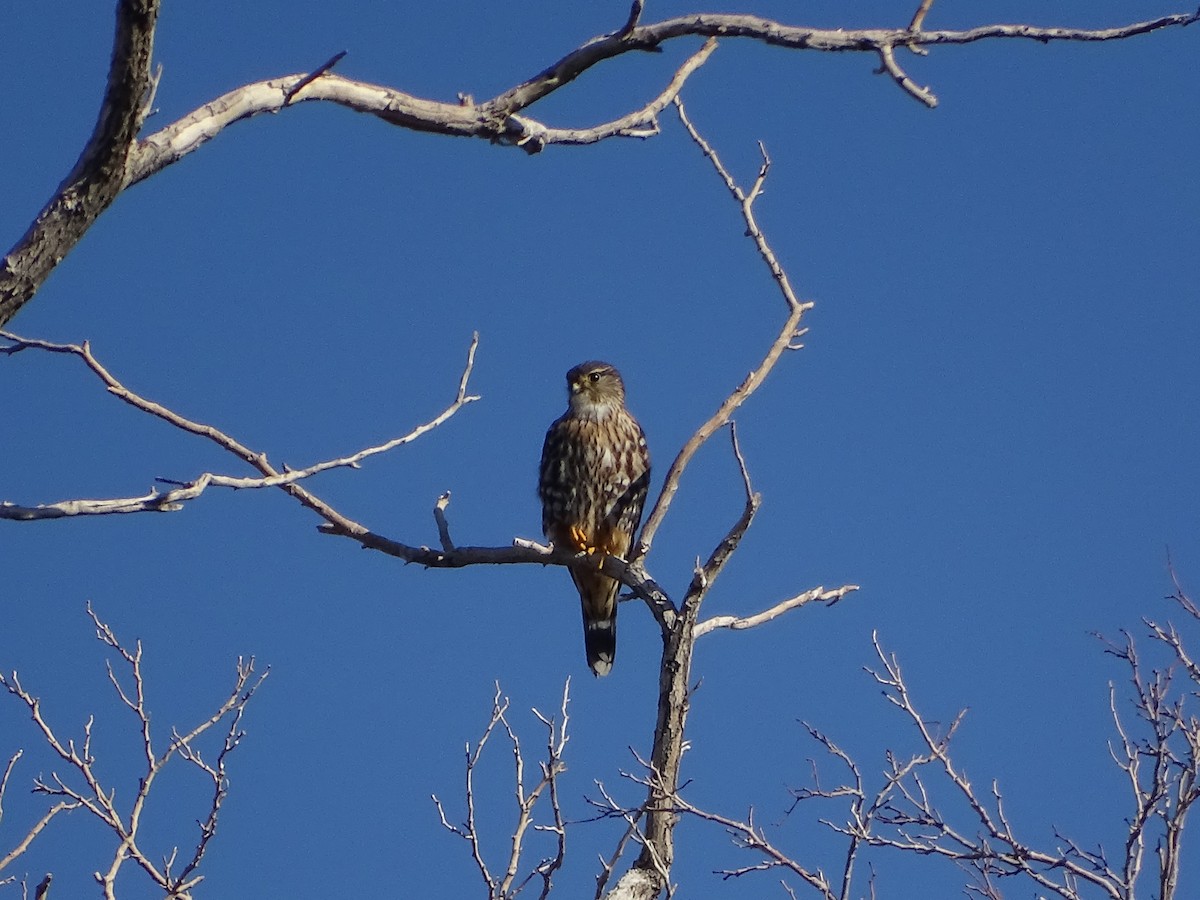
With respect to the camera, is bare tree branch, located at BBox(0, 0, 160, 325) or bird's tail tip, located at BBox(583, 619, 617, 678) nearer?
bare tree branch, located at BBox(0, 0, 160, 325)

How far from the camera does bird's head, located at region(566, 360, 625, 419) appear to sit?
596cm

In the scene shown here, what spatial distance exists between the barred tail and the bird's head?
0.87 m

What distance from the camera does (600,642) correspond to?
19.1ft

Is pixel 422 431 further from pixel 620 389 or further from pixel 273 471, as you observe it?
pixel 620 389

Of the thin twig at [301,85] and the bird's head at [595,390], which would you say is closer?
the thin twig at [301,85]

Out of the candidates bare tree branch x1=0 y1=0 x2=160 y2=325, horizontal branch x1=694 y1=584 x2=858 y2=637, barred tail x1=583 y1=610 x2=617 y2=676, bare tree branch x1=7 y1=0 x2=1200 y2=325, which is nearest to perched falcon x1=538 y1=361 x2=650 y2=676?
barred tail x1=583 y1=610 x2=617 y2=676

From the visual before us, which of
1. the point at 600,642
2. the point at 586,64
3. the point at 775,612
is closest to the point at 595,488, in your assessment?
the point at 600,642

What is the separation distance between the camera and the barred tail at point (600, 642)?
19.1 ft

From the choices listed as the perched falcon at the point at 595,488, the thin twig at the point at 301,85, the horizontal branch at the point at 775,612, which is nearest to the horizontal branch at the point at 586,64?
the thin twig at the point at 301,85

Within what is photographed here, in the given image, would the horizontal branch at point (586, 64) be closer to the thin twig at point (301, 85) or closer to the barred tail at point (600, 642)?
the thin twig at point (301, 85)

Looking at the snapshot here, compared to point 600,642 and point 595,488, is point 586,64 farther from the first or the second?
point 600,642

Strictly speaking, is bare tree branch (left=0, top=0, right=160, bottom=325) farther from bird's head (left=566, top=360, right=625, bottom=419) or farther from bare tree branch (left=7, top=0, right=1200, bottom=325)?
bird's head (left=566, top=360, right=625, bottom=419)

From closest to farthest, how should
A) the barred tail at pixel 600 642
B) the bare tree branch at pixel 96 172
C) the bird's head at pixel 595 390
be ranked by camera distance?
the bare tree branch at pixel 96 172 < the barred tail at pixel 600 642 < the bird's head at pixel 595 390

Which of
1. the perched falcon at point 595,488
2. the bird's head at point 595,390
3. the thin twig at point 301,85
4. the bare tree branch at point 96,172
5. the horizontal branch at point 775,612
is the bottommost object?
the bare tree branch at point 96,172
